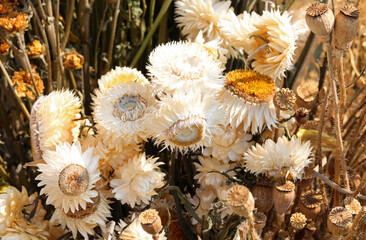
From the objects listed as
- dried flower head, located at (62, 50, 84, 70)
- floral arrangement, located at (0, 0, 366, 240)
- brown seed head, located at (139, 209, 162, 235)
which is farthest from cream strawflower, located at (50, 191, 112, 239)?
dried flower head, located at (62, 50, 84, 70)

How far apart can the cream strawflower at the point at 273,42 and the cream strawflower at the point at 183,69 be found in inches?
2.3

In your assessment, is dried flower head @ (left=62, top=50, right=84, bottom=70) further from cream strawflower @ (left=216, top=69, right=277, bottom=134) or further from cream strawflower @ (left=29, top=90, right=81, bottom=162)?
cream strawflower @ (left=216, top=69, right=277, bottom=134)

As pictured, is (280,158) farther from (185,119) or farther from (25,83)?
(25,83)

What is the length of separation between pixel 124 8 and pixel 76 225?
37cm

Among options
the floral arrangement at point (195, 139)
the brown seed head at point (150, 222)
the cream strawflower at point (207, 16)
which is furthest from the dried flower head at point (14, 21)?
the brown seed head at point (150, 222)

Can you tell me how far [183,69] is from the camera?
49cm

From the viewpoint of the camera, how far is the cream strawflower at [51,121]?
501mm

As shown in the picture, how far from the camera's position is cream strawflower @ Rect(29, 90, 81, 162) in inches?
19.7

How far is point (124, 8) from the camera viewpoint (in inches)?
27.5

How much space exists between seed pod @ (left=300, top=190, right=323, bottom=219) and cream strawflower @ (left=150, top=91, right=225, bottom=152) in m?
0.16

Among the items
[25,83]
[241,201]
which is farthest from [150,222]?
[25,83]

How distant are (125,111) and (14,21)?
20 centimetres

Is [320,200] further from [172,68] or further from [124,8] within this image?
[124,8]

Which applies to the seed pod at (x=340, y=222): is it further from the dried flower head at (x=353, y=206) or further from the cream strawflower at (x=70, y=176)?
the cream strawflower at (x=70, y=176)
